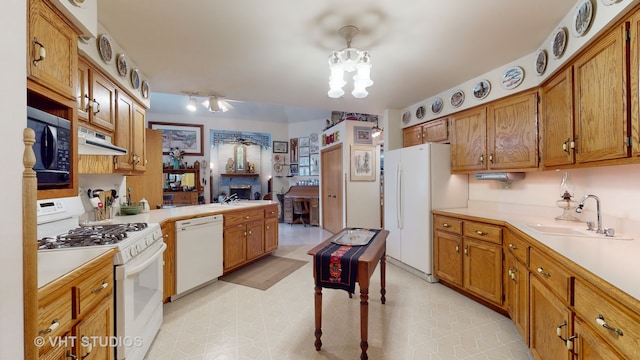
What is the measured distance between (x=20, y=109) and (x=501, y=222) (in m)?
2.92

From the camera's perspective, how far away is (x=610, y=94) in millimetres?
1429

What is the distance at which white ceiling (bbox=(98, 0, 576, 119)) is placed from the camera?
1.71 m

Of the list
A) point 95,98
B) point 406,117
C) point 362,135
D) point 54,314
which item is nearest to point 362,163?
point 362,135

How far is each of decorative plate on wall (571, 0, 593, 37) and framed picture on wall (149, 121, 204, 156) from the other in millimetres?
7679

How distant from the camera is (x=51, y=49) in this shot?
123cm

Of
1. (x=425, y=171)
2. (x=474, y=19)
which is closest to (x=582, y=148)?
(x=474, y=19)

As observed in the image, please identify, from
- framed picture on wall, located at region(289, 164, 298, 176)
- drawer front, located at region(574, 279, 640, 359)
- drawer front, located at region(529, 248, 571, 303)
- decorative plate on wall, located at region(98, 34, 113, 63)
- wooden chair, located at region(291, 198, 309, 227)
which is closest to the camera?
drawer front, located at region(574, 279, 640, 359)

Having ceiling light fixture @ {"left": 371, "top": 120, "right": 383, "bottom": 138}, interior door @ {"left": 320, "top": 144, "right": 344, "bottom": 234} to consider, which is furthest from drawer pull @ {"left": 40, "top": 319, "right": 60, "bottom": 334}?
ceiling light fixture @ {"left": 371, "top": 120, "right": 383, "bottom": 138}

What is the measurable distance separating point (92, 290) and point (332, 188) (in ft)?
16.2

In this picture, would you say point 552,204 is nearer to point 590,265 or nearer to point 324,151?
point 590,265

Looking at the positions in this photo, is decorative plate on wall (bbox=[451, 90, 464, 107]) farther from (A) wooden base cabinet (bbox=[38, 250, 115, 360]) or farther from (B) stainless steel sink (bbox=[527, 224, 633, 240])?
(A) wooden base cabinet (bbox=[38, 250, 115, 360])

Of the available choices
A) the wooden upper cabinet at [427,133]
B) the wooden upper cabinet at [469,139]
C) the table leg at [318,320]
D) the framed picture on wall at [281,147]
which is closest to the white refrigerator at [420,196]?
the wooden upper cabinet at [469,139]

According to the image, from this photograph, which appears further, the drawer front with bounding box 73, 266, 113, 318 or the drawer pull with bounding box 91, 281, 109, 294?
the drawer pull with bounding box 91, 281, 109, 294

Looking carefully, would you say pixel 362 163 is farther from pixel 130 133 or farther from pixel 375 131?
pixel 130 133
